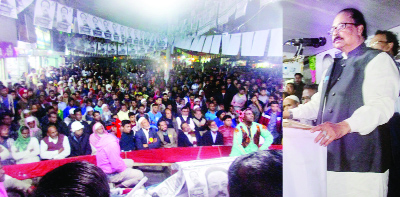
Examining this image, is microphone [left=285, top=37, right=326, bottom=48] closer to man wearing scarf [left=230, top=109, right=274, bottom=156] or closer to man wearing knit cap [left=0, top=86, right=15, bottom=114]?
man wearing scarf [left=230, top=109, right=274, bottom=156]

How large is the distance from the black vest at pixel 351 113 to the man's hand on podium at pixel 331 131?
5 cm

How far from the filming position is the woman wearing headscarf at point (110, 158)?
1304 mm

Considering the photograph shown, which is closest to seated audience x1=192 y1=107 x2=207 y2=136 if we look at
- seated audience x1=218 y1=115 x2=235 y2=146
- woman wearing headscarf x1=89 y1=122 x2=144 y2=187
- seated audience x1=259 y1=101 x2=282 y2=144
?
seated audience x1=218 y1=115 x2=235 y2=146

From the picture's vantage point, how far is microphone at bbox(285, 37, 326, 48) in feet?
3.51

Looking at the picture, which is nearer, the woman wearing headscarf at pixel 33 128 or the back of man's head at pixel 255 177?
the back of man's head at pixel 255 177

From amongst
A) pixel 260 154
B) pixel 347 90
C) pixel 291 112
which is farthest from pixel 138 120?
pixel 347 90

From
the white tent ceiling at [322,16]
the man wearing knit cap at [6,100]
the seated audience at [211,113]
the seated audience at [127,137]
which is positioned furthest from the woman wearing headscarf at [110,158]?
the white tent ceiling at [322,16]

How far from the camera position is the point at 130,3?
1.33 metres

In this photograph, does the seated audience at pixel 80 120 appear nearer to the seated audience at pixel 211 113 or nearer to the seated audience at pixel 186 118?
the seated audience at pixel 186 118

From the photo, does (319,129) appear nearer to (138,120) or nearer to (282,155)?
(282,155)

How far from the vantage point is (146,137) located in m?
1.58

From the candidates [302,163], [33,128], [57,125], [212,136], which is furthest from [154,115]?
[302,163]

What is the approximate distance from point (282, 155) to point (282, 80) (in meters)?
0.38

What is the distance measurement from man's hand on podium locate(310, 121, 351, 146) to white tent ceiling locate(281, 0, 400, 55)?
1.15 feet
